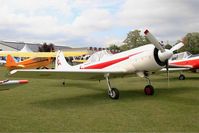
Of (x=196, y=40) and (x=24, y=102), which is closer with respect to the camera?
(x=24, y=102)

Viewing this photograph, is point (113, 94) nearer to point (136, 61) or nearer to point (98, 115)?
point (136, 61)

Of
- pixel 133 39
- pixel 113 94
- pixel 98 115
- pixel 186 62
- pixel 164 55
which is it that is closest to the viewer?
pixel 98 115

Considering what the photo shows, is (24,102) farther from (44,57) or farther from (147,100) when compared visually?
(44,57)

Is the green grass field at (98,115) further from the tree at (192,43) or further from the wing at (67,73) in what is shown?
the tree at (192,43)

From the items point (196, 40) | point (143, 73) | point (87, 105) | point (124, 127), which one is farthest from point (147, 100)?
point (196, 40)

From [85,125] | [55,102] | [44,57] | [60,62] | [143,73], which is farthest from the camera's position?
[44,57]

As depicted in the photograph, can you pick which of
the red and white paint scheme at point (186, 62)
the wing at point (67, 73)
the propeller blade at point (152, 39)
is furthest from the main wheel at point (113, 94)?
the red and white paint scheme at point (186, 62)

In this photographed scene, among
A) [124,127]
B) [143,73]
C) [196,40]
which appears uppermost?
[196,40]

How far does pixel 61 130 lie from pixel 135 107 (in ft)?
9.99

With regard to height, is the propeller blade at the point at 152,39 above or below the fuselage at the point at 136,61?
above

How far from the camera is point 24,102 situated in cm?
876

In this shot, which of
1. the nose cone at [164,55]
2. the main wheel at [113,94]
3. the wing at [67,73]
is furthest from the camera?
the main wheel at [113,94]

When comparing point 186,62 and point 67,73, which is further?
point 186,62

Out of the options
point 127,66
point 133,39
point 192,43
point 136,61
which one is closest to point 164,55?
point 136,61
